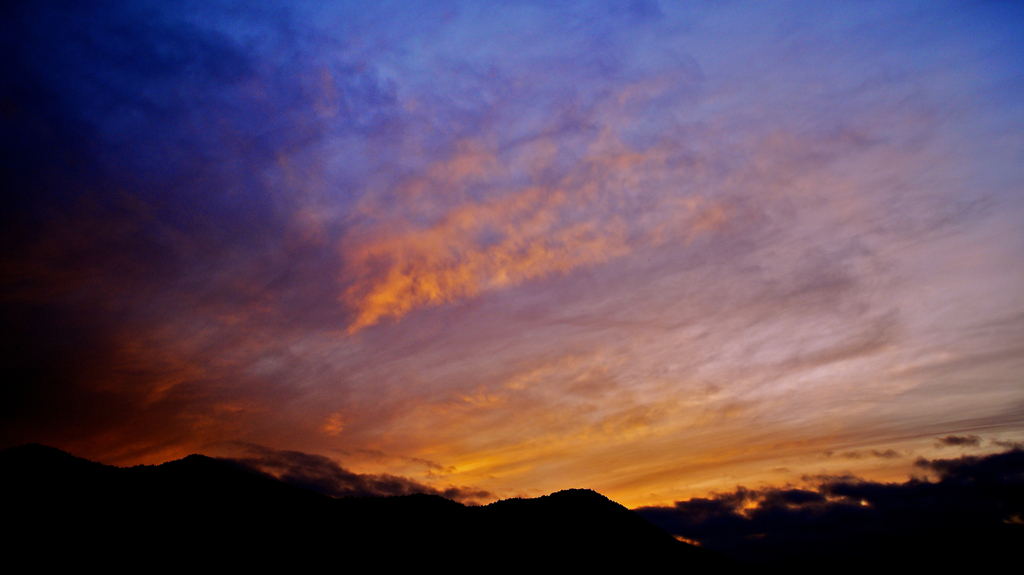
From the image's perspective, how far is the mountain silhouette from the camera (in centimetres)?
3731

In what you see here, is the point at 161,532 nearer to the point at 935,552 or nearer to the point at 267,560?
the point at 267,560

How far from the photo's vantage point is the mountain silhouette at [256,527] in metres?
37.3

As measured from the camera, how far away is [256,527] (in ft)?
145

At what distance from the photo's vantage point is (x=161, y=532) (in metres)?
39.9

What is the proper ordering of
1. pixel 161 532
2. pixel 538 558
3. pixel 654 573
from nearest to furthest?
pixel 161 532 < pixel 538 558 < pixel 654 573

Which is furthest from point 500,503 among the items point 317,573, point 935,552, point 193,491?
point 935,552

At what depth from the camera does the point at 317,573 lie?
40125 millimetres

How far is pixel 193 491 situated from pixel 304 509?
987 cm

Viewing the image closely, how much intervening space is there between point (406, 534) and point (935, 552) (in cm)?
14567

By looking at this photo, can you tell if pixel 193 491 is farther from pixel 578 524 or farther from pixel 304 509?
pixel 578 524

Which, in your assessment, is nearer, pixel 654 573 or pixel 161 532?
pixel 161 532

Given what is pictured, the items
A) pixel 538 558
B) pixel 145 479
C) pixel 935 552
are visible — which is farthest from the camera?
pixel 935 552

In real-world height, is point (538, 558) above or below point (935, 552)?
above

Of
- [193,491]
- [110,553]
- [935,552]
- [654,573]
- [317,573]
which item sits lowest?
[935,552]
